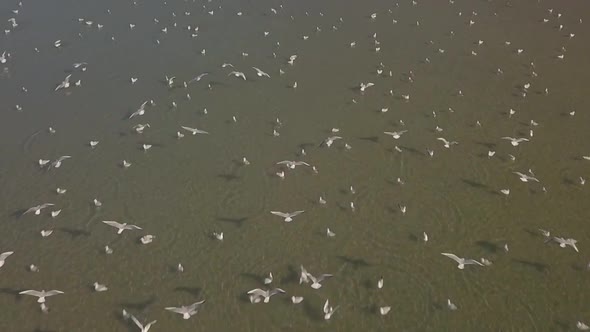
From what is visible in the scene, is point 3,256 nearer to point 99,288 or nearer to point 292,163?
point 99,288

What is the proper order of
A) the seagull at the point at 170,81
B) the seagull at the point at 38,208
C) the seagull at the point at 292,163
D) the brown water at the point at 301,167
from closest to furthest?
the brown water at the point at 301,167, the seagull at the point at 38,208, the seagull at the point at 292,163, the seagull at the point at 170,81

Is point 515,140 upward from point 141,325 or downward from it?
upward

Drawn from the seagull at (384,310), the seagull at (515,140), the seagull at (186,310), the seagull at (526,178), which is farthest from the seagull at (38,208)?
the seagull at (515,140)

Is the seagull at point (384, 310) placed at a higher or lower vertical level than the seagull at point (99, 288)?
higher

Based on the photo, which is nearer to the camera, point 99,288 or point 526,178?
point 99,288

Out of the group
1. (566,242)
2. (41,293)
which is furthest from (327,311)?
(41,293)

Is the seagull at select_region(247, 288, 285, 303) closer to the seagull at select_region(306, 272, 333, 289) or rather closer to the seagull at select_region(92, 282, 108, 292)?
the seagull at select_region(306, 272, 333, 289)

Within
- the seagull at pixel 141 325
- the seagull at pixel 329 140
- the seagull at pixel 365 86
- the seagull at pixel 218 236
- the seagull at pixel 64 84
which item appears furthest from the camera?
the seagull at pixel 64 84

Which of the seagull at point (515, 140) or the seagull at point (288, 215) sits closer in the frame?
the seagull at point (288, 215)

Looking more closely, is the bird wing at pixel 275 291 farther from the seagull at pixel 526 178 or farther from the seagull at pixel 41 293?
the seagull at pixel 526 178
